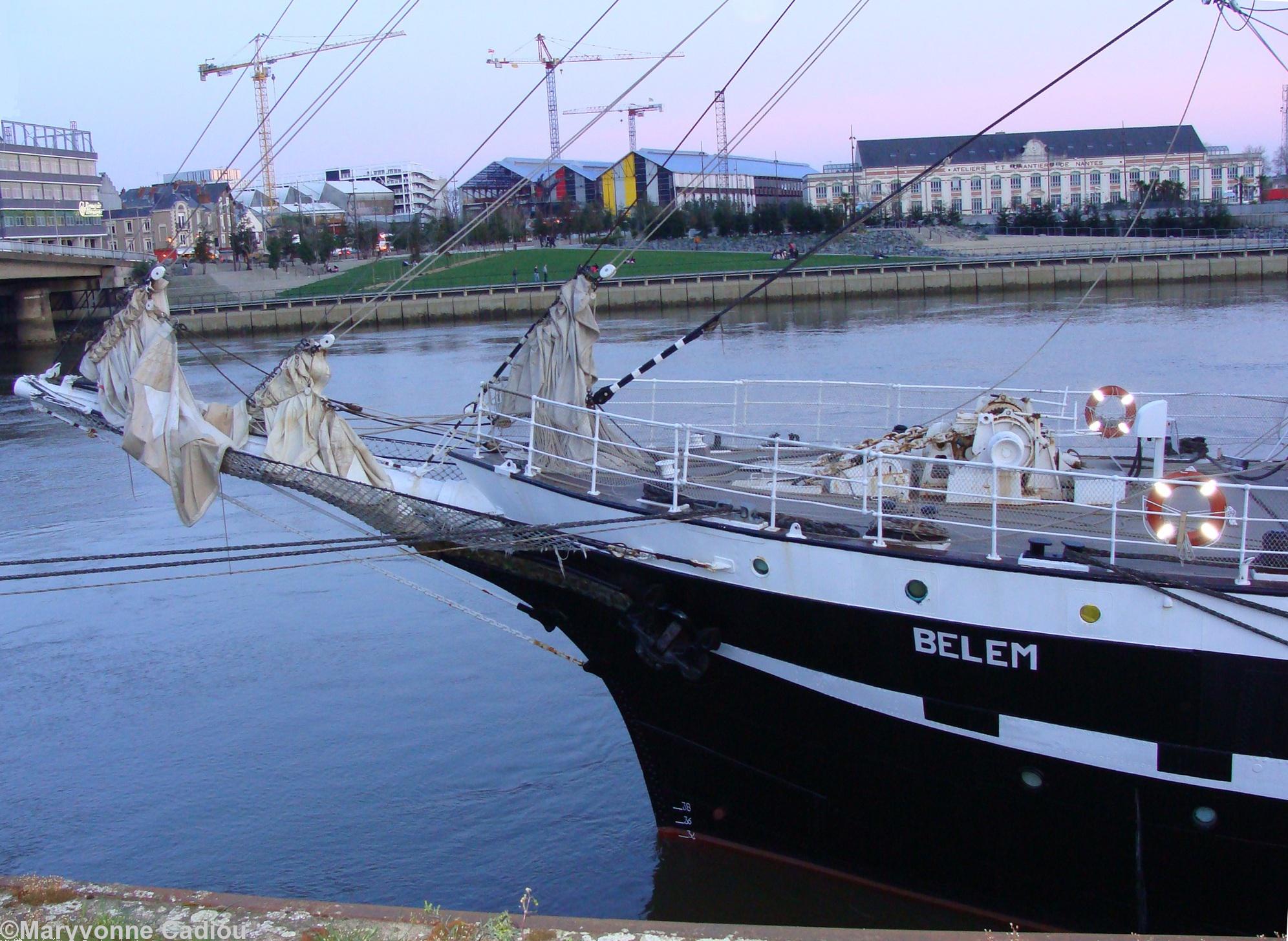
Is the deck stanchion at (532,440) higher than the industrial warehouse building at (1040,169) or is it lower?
lower

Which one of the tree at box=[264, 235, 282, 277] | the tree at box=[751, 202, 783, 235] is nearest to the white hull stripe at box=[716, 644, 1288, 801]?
the tree at box=[264, 235, 282, 277]

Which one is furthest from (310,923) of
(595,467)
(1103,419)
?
(1103,419)

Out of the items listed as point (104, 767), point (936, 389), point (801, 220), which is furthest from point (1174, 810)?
point (801, 220)

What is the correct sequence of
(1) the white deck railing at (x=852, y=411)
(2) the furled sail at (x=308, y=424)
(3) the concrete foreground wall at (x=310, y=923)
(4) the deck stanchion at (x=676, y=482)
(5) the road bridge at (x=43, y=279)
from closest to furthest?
1. (3) the concrete foreground wall at (x=310, y=923)
2. (4) the deck stanchion at (x=676, y=482)
3. (2) the furled sail at (x=308, y=424)
4. (1) the white deck railing at (x=852, y=411)
5. (5) the road bridge at (x=43, y=279)

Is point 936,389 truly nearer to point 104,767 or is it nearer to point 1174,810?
point 1174,810

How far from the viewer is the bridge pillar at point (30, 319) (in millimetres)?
60656

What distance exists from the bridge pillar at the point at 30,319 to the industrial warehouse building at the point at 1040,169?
5675 cm

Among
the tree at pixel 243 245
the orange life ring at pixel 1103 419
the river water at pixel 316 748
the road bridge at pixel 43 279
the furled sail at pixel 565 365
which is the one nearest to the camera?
the furled sail at pixel 565 365

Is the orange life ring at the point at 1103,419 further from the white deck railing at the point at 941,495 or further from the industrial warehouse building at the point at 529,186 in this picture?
the industrial warehouse building at the point at 529,186

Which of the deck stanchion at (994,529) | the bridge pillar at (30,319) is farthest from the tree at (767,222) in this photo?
the deck stanchion at (994,529)

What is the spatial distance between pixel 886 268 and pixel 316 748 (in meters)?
54.6

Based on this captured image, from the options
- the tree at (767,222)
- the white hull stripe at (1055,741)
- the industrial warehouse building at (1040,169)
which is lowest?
the white hull stripe at (1055,741)

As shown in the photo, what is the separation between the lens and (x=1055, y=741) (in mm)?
7215

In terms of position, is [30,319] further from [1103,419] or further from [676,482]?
[1103,419]
